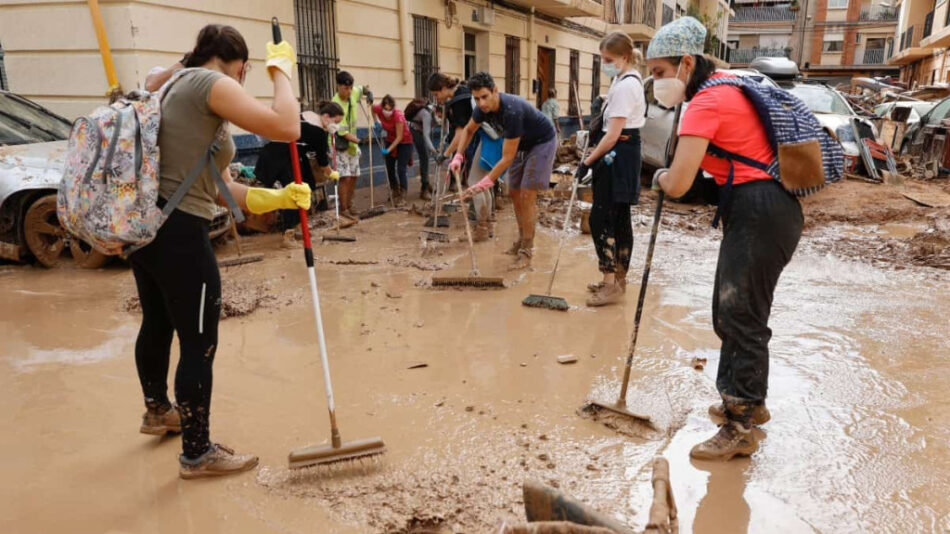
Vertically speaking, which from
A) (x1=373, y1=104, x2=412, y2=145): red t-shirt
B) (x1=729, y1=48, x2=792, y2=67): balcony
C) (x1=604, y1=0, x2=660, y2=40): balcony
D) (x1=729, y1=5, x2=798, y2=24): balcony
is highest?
(x1=729, y1=5, x2=798, y2=24): balcony

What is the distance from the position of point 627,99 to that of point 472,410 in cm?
249

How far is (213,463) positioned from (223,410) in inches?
24.9

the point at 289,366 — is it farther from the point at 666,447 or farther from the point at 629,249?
the point at 629,249

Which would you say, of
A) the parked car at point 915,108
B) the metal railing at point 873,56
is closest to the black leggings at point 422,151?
the parked car at point 915,108

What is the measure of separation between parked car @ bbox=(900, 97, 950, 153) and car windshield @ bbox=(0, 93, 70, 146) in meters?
13.4

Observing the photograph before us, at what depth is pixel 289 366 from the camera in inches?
142

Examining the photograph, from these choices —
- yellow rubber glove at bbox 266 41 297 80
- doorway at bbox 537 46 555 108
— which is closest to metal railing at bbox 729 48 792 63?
doorway at bbox 537 46 555 108

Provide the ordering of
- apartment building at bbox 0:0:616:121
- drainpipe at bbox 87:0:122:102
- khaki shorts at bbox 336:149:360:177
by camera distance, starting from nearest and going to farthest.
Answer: drainpipe at bbox 87:0:122:102, apartment building at bbox 0:0:616:121, khaki shorts at bbox 336:149:360:177

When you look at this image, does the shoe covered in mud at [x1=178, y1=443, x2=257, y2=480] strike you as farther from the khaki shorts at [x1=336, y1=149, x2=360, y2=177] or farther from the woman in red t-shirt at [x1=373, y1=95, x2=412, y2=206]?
the woman in red t-shirt at [x1=373, y1=95, x2=412, y2=206]

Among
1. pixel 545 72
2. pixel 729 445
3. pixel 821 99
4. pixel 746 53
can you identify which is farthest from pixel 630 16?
pixel 746 53

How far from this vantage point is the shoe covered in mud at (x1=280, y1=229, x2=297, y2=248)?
6496mm

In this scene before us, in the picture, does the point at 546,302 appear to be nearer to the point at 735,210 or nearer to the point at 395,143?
the point at 735,210

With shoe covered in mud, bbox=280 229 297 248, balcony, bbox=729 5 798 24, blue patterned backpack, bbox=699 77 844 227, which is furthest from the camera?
balcony, bbox=729 5 798 24

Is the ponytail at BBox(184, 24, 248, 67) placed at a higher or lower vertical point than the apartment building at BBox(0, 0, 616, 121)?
lower
